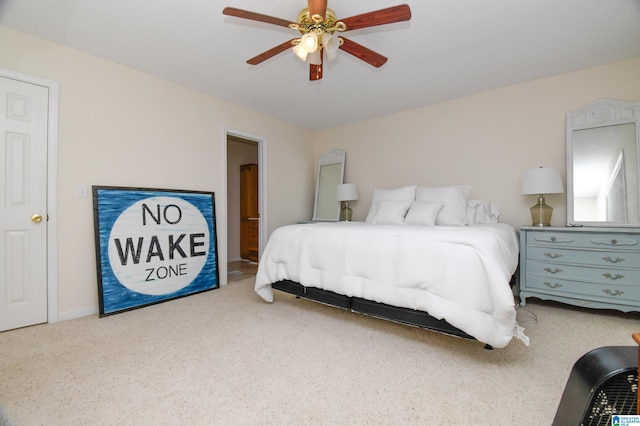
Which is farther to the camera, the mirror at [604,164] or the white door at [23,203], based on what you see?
the mirror at [604,164]

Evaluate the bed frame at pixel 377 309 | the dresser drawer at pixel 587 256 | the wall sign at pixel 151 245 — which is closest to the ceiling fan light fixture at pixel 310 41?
the bed frame at pixel 377 309

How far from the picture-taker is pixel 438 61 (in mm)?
2701

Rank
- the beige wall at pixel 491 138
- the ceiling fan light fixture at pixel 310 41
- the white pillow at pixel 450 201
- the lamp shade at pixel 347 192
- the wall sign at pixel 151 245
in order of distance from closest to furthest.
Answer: the ceiling fan light fixture at pixel 310 41 → the wall sign at pixel 151 245 → the beige wall at pixel 491 138 → the white pillow at pixel 450 201 → the lamp shade at pixel 347 192

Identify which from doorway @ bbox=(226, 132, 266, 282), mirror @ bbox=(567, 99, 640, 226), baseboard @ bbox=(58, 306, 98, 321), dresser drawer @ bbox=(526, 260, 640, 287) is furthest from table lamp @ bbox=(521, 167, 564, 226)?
baseboard @ bbox=(58, 306, 98, 321)

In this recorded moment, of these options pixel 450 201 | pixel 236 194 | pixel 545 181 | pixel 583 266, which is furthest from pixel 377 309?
pixel 236 194

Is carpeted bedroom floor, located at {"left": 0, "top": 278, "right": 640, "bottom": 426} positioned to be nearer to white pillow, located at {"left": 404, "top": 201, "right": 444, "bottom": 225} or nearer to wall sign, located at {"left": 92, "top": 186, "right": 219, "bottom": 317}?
wall sign, located at {"left": 92, "top": 186, "right": 219, "bottom": 317}

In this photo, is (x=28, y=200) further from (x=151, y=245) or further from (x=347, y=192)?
(x=347, y=192)

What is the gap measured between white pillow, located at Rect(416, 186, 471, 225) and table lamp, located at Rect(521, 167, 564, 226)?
60 centimetres

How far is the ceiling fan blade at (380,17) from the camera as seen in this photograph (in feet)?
5.21

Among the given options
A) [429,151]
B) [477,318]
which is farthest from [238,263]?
[477,318]

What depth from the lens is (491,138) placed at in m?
3.43

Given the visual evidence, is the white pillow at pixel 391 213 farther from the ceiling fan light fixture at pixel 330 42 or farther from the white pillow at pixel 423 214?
the ceiling fan light fixture at pixel 330 42

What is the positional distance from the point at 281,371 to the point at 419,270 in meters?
1.11

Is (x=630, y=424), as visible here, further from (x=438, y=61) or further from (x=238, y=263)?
(x=238, y=263)
